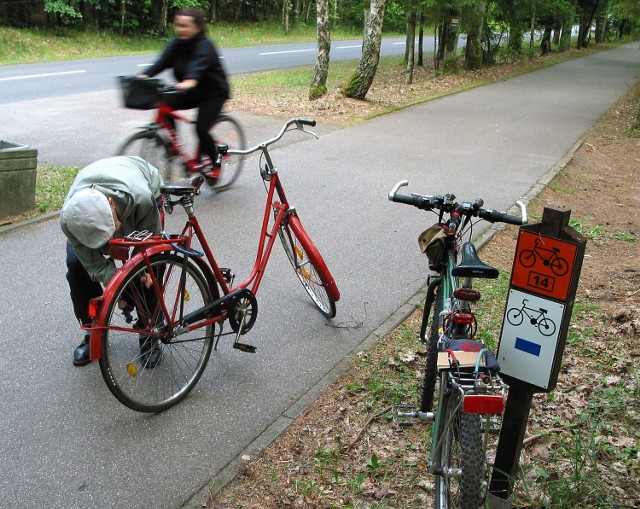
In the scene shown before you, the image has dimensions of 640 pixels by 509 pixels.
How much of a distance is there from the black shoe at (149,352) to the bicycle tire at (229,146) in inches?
172

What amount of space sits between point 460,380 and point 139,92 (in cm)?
593

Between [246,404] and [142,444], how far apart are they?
712mm

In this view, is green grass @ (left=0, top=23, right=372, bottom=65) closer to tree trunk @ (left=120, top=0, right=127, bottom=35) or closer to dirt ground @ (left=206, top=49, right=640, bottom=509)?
tree trunk @ (left=120, top=0, right=127, bottom=35)

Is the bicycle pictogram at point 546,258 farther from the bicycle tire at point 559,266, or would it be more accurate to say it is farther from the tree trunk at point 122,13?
the tree trunk at point 122,13

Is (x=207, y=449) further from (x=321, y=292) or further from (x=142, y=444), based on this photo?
(x=321, y=292)

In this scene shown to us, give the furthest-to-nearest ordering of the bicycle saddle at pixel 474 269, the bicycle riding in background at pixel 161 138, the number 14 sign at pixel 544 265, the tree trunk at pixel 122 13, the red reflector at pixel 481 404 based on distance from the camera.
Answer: the tree trunk at pixel 122 13
the bicycle riding in background at pixel 161 138
the bicycle saddle at pixel 474 269
the number 14 sign at pixel 544 265
the red reflector at pixel 481 404

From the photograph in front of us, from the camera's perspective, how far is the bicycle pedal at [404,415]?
3.94 metres

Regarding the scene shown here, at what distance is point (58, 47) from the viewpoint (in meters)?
25.7

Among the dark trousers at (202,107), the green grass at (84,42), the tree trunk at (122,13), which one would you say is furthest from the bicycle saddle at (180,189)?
the tree trunk at (122,13)

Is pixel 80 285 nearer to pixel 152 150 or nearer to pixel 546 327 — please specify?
pixel 546 327

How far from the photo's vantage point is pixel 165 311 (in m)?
4.06

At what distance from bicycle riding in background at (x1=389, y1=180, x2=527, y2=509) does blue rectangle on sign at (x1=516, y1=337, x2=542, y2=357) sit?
0.15 meters

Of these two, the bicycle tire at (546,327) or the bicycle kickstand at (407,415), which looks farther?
the bicycle kickstand at (407,415)

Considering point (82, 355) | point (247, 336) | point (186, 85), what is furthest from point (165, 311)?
point (186, 85)
